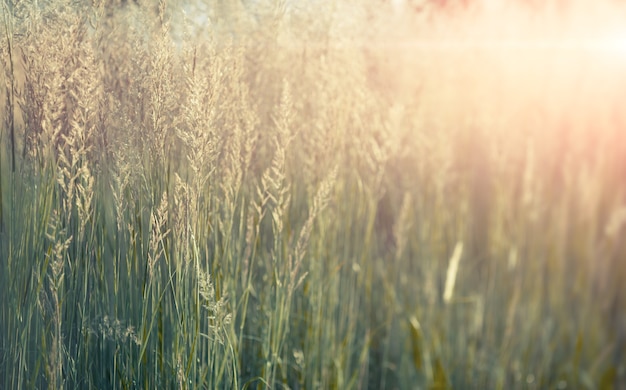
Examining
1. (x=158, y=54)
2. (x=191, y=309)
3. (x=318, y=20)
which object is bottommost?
(x=191, y=309)

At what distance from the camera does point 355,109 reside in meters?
1.71

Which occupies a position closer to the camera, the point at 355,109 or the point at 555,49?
the point at 355,109

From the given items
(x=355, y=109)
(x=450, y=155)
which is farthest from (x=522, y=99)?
(x=355, y=109)

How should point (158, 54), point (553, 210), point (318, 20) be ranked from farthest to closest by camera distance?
point (553, 210)
point (318, 20)
point (158, 54)

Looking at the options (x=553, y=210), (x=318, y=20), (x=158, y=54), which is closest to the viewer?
(x=158, y=54)

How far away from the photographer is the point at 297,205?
64.4 inches

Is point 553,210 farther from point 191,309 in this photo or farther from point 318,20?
point 191,309

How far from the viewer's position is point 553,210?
1825 millimetres

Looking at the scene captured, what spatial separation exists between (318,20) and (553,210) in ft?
2.81

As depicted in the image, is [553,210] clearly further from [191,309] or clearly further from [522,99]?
[191,309]

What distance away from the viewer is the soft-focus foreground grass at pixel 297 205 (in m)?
1.27

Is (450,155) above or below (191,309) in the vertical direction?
above

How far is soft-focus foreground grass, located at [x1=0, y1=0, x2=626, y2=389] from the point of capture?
127cm

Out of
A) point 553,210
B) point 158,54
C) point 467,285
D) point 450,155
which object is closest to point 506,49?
point 450,155
